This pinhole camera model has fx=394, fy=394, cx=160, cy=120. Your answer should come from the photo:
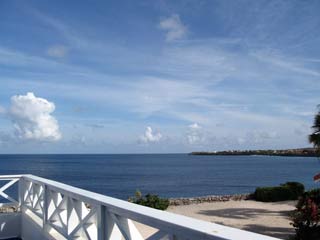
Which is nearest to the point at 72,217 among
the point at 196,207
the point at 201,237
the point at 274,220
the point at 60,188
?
the point at 60,188

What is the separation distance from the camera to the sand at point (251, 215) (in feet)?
39.1

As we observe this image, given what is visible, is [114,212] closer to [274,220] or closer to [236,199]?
[274,220]

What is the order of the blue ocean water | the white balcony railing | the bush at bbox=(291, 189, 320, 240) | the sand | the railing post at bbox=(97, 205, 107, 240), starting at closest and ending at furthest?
the white balcony railing, the railing post at bbox=(97, 205, 107, 240), the bush at bbox=(291, 189, 320, 240), the sand, the blue ocean water

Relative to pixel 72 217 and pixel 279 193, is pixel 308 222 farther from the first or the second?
pixel 279 193

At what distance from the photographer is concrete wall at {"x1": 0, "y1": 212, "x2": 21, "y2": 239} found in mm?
7746

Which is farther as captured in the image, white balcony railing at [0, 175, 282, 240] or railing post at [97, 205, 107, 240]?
railing post at [97, 205, 107, 240]

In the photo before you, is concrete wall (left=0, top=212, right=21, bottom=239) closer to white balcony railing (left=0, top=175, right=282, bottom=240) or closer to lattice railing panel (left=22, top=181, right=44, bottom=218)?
white balcony railing (left=0, top=175, right=282, bottom=240)

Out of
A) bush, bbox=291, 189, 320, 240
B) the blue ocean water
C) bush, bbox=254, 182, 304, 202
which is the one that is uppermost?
bush, bbox=291, 189, 320, 240

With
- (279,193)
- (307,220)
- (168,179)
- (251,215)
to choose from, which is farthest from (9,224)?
(168,179)

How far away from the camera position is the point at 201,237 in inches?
83.2

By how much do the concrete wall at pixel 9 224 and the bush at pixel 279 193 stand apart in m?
13.9

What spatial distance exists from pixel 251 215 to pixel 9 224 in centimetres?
957

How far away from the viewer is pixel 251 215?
14758mm

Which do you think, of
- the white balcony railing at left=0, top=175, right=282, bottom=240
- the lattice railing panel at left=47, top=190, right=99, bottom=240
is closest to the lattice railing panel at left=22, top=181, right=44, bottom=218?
the white balcony railing at left=0, top=175, right=282, bottom=240
